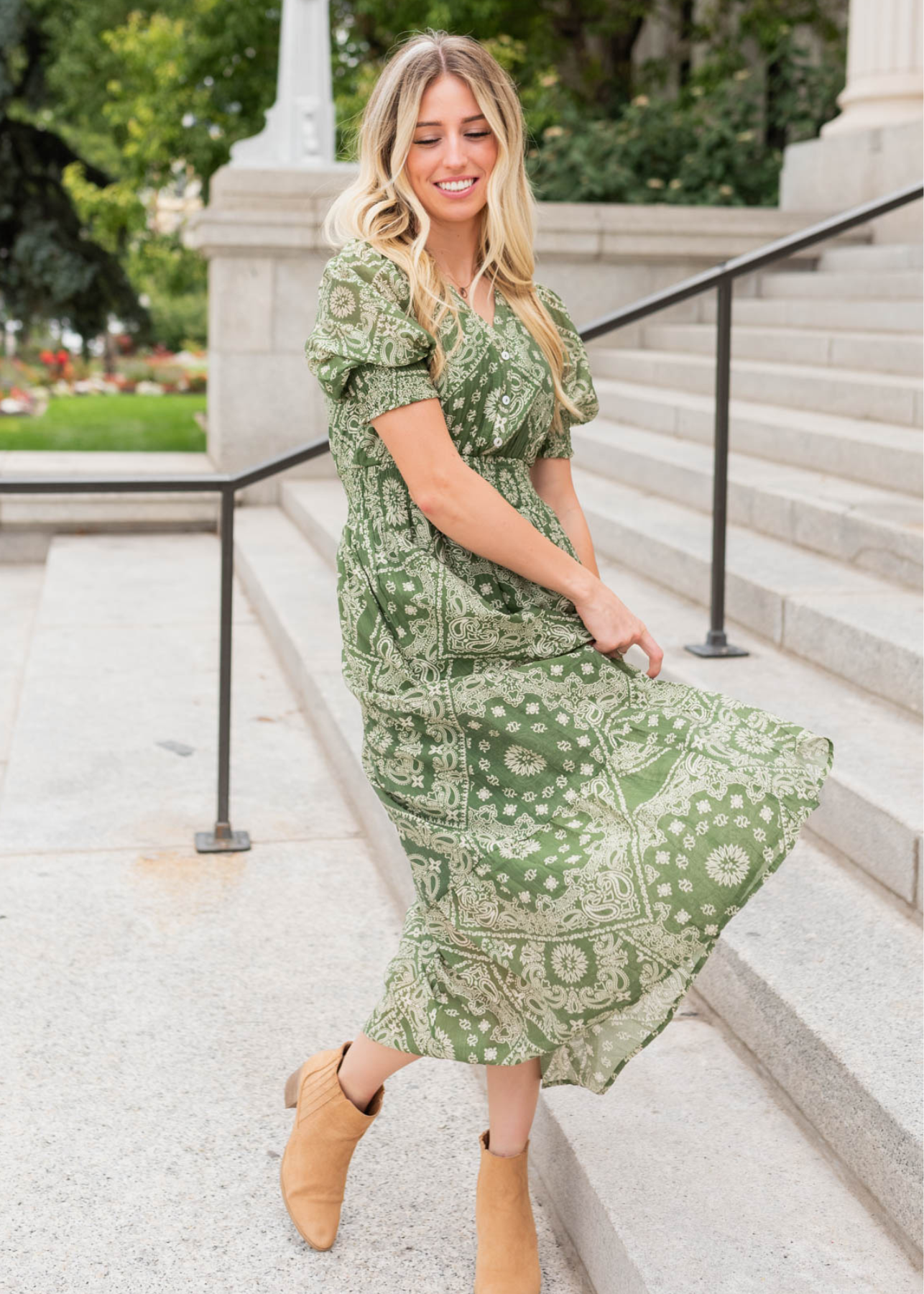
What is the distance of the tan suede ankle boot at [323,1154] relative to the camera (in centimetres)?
247

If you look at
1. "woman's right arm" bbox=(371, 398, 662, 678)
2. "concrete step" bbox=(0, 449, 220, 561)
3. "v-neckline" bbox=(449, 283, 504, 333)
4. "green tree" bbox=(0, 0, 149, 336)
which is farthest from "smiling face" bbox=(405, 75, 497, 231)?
"green tree" bbox=(0, 0, 149, 336)

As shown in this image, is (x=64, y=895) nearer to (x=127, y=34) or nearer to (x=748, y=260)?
(x=748, y=260)

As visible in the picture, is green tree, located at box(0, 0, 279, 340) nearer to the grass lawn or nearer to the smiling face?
the grass lawn

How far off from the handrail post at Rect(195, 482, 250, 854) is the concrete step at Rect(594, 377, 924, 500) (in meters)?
2.38

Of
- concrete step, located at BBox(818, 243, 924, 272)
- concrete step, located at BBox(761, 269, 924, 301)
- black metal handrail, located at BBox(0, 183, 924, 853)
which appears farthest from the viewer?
concrete step, located at BBox(818, 243, 924, 272)

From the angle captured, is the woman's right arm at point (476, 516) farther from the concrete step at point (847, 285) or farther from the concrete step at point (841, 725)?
the concrete step at point (847, 285)

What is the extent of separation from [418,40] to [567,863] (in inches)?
50.4

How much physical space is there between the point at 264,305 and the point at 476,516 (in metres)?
6.45

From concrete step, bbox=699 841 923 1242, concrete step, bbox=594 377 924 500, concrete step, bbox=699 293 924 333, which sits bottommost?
concrete step, bbox=699 841 923 1242

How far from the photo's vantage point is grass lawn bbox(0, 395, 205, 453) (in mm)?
9828

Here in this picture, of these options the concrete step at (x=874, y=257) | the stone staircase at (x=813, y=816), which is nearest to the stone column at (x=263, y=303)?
the stone staircase at (x=813, y=816)

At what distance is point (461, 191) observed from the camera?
2234 mm

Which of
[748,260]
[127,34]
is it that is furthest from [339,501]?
[127,34]

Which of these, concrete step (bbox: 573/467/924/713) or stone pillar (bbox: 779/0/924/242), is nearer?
concrete step (bbox: 573/467/924/713)
